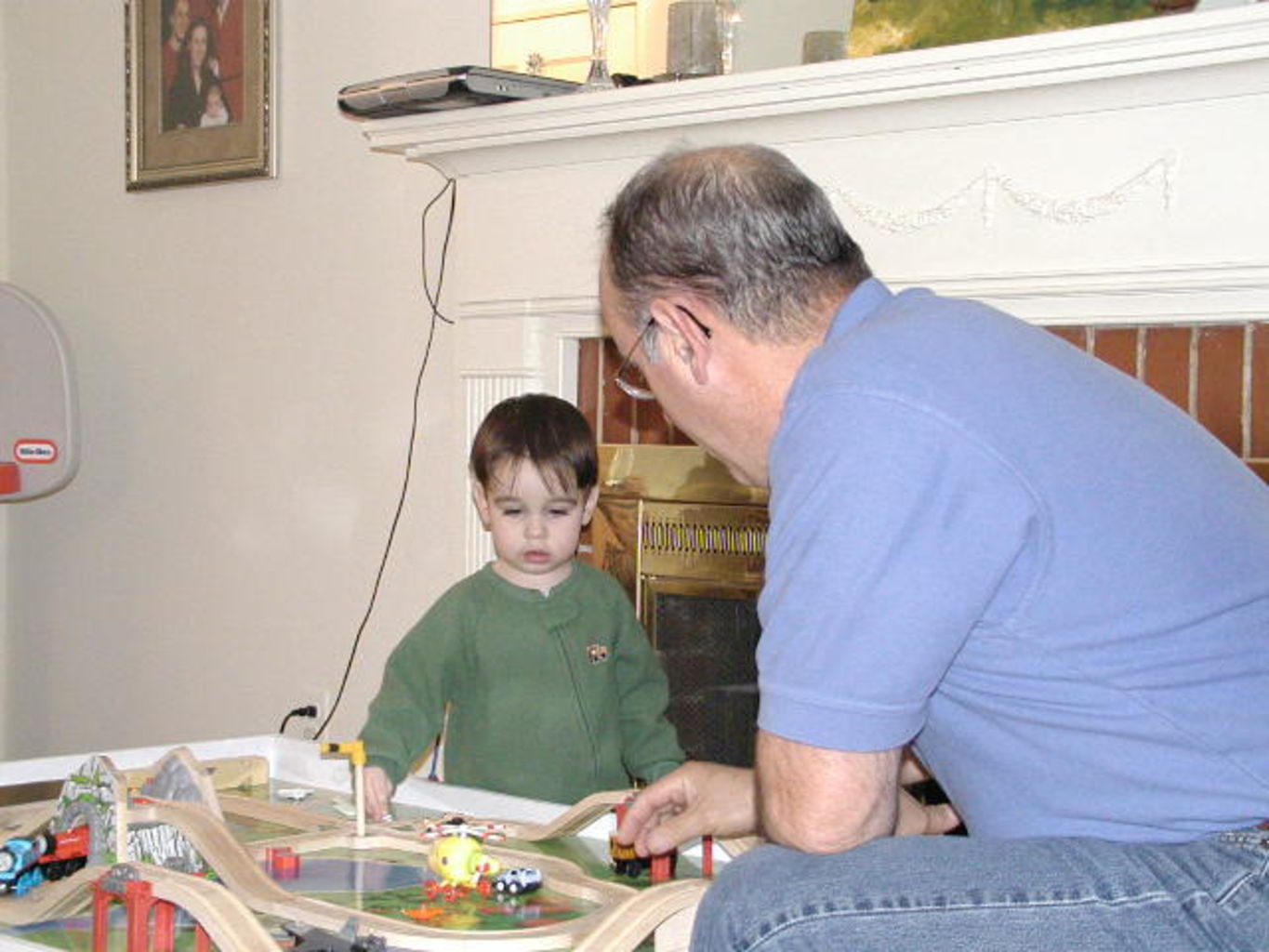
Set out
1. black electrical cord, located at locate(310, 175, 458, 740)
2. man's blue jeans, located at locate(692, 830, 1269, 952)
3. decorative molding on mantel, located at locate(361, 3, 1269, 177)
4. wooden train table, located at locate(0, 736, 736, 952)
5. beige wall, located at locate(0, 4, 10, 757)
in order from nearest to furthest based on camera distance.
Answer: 1. man's blue jeans, located at locate(692, 830, 1269, 952)
2. wooden train table, located at locate(0, 736, 736, 952)
3. decorative molding on mantel, located at locate(361, 3, 1269, 177)
4. black electrical cord, located at locate(310, 175, 458, 740)
5. beige wall, located at locate(0, 4, 10, 757)

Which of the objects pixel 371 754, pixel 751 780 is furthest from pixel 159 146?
pixel 751 780

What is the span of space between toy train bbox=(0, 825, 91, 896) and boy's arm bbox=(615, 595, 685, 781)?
785 millimetres

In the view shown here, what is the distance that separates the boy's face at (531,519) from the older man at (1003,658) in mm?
1077

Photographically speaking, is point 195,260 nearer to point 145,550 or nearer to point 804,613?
point 145,550

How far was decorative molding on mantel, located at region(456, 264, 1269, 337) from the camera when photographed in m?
2.03

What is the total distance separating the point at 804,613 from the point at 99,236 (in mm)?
3107

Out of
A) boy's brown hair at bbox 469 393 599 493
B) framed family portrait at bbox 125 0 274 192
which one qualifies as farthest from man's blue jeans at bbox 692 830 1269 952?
framed family portrait at bbox 125 0 274 192

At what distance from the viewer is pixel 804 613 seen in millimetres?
1099

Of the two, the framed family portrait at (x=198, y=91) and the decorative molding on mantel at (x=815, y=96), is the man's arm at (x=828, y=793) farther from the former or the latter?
the framed family portrait at (x=198, y=91)

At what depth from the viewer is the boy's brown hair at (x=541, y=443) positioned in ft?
7.41

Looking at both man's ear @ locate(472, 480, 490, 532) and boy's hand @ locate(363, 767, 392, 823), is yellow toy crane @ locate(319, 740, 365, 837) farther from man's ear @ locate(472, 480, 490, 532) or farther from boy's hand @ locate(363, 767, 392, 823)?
man's ear @ locate(472, 480, 490, 532)

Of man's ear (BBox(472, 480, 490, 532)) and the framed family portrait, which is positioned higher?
the framed family portrait

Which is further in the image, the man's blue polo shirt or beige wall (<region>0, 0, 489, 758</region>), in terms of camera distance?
beige wall (<region>0, 0, 489, 758</region>)

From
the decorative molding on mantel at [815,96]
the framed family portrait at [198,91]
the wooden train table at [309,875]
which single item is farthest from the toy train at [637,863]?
the framed family portrait at [198,91]
